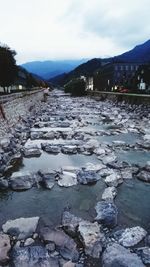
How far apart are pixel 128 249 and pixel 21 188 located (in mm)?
3042

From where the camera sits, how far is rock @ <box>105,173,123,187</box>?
Answer: 22.1 ft

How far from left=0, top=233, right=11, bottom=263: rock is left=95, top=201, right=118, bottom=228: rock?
1532 mm

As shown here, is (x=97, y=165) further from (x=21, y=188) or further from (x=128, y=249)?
(x=128, y=249)

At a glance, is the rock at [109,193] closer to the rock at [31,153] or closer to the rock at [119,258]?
the rock at [119,258]

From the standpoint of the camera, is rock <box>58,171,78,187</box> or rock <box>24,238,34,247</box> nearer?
rock <box>24,238,34,247</box>

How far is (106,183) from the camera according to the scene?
267 inches

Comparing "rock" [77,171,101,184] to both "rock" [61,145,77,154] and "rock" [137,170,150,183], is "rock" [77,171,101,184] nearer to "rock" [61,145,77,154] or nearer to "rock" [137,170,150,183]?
"rock" [137,170,150,183]

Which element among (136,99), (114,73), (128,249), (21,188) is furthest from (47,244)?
(114,73)

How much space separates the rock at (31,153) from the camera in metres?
9.78

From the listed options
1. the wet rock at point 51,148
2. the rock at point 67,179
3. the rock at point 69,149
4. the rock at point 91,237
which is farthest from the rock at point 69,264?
the wet rock at point 51,148

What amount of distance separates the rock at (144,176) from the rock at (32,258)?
11.9ft

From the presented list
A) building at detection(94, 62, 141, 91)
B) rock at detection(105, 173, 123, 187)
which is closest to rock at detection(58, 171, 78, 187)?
rock at detection(105, 173, 123, 187)

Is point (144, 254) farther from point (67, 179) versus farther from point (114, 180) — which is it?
point (67, 179)

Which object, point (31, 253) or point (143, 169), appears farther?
point (143, 169)
